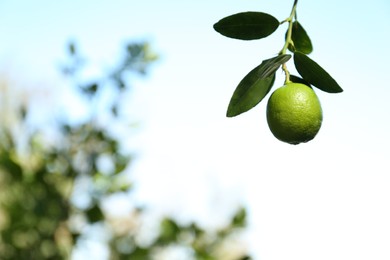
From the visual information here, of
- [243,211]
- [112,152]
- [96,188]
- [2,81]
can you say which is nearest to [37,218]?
[96,188]

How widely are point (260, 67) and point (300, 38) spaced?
25 centimetres

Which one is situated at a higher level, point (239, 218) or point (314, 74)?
point (239, 218)

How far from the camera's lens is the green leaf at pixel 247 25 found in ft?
3.22

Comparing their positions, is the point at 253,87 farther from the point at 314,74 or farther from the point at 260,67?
the point at 314,74

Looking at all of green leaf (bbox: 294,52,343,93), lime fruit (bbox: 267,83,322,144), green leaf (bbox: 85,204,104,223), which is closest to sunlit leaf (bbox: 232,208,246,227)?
green leaf (bbox: 85,204,104,223)

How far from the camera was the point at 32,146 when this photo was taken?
2.48 metres

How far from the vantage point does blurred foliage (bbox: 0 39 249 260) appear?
86.7 inches

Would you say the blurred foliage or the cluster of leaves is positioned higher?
the blurred foliage

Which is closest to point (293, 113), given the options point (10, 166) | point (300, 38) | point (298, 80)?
point (298, 80)

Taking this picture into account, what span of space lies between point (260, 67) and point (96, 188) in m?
1.65

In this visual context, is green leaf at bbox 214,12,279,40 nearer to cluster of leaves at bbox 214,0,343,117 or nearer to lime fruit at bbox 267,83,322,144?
cluster of leaves at bbox 214,0,343,117

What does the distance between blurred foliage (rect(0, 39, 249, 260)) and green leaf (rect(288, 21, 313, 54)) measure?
1.33 m

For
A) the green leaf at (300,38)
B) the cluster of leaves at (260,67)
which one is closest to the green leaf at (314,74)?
the cluster of leaves at (260,67)

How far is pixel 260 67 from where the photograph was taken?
949 mm
